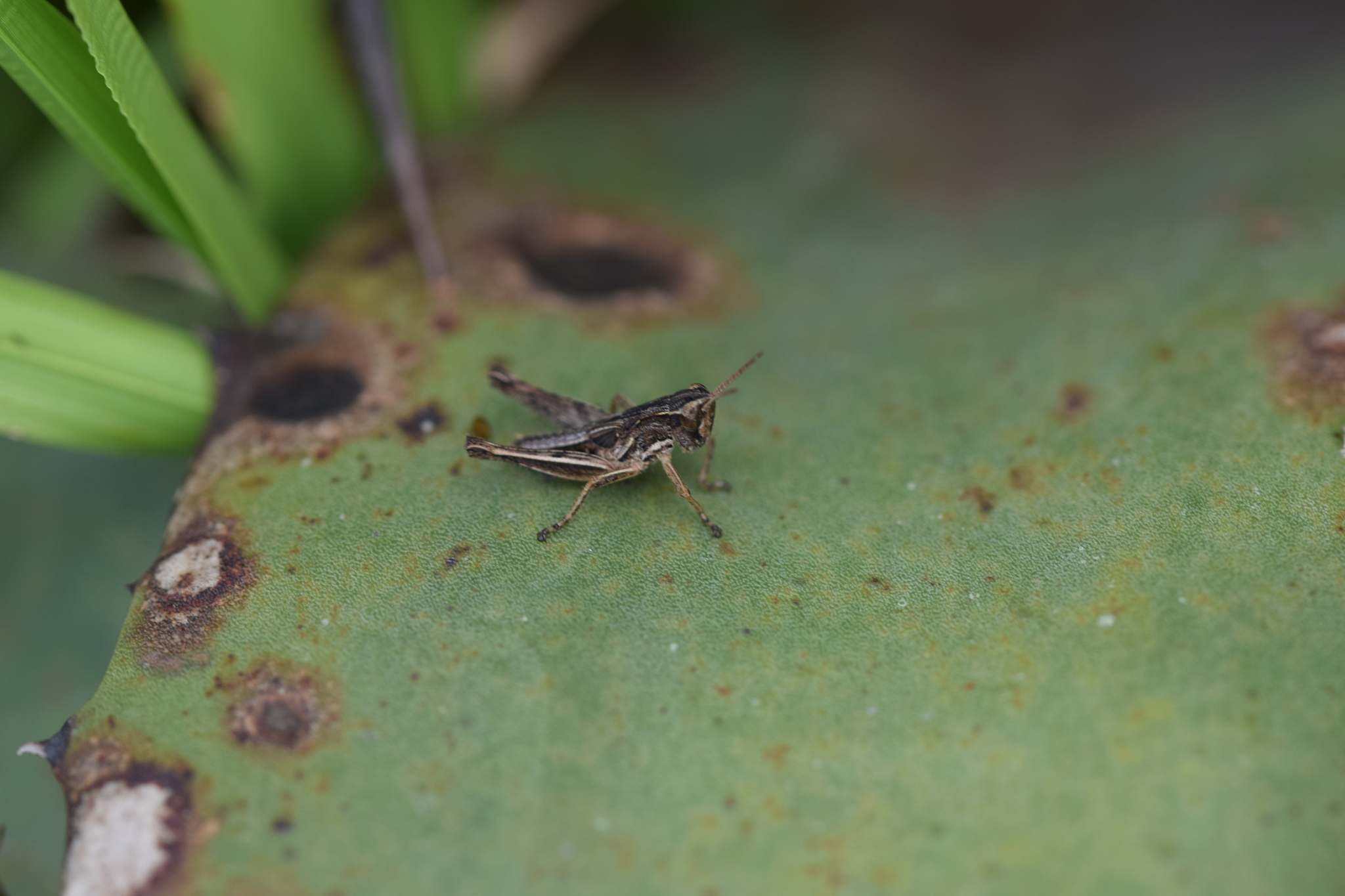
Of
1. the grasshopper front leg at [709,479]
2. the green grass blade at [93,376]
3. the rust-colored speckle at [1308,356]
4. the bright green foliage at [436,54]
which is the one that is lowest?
the rust-colored speckle at [1308,356]

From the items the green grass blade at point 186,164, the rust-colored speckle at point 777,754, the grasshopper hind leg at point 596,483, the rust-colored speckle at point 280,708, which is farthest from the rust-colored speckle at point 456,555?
the green grass blade at point 186,164

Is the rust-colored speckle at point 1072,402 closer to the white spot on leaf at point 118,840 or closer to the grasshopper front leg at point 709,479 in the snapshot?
the grasshopper front leg at point 709,479

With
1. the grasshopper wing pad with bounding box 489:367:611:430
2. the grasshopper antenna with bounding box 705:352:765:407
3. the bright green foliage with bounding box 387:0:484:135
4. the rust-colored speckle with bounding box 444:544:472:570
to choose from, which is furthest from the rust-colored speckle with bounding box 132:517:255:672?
the bright green foliage with bounding box 387:0:484:135

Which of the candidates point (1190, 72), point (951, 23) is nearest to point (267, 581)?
point (951, 23)

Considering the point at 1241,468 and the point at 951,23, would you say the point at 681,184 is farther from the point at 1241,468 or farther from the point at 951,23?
the point at 1241,468

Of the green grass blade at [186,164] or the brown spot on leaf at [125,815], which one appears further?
the green grass blade at [186,164]

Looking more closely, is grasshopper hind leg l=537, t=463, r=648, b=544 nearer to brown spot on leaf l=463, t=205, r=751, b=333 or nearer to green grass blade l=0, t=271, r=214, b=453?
brown spot on leaf l=463, t=205, r=751, b=333

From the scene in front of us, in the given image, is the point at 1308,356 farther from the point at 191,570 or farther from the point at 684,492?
the point at 191,570

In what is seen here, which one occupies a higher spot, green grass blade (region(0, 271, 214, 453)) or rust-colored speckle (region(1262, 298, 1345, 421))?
green grass blade (region(0, 271, 214, 453))
